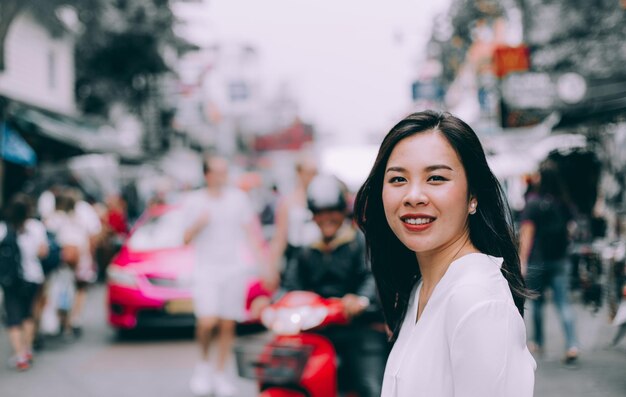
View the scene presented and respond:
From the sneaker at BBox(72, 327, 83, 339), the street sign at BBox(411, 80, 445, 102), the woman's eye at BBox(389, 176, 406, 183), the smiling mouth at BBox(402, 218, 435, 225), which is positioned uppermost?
the street sign at BBox(411, 80, 445, 102)

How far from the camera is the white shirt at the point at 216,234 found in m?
6.57

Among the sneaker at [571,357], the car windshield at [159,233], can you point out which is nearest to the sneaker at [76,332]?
the car windshield at [159,233]

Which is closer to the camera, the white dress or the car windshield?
the white dress

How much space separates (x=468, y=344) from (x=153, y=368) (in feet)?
22.3

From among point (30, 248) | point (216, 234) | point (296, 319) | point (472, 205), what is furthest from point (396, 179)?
point (30, 248)

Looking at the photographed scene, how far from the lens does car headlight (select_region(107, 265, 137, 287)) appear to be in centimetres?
909

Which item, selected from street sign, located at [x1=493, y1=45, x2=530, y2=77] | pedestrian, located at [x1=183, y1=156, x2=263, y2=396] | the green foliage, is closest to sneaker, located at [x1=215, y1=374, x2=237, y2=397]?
pedestrian, located at [x1=183, y1=156, x2=263, y2=396]

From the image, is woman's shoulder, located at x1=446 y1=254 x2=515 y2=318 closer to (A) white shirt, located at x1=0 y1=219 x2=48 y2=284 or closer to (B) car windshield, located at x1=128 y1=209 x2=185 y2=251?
(A) white shirt, located at x1=0 y1=219 x2=48 y2=284

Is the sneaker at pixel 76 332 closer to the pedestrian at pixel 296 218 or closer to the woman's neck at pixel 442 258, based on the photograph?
the pedestrian at pixel 296 218

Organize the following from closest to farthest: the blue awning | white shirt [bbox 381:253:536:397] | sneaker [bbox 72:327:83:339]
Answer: white shirt [bbox 381:253:536:397], sneaker [bbox 72:327:83:339], the blue awning

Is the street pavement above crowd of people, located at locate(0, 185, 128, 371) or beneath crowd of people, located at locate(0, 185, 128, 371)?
beneath

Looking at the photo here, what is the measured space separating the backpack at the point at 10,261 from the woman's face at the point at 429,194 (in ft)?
23.3

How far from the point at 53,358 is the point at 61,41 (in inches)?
647

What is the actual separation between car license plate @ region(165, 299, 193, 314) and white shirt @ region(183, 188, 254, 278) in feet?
8.05
